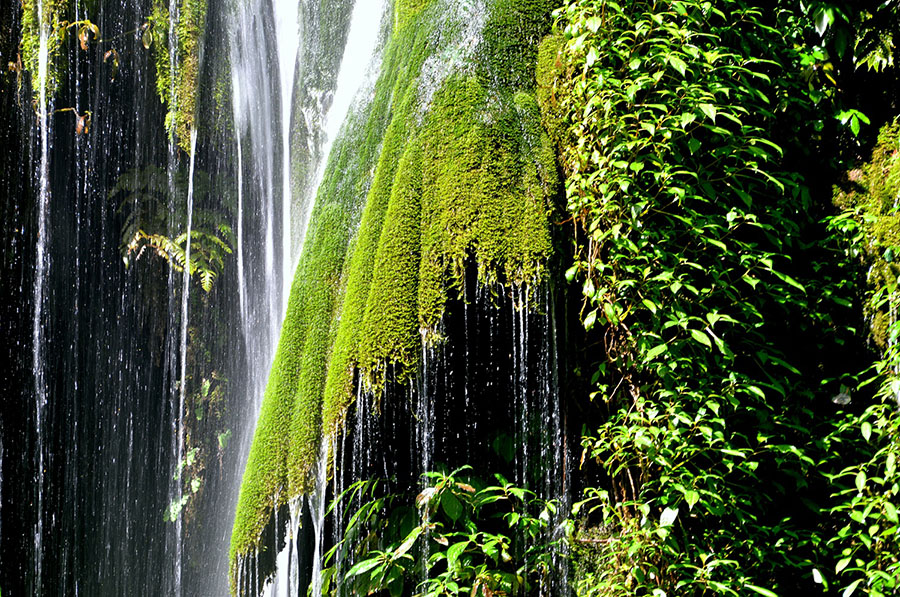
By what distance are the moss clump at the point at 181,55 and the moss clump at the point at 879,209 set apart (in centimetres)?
507

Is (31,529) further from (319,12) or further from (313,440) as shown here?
(319,12)

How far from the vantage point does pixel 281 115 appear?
615 cm

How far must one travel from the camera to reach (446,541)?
129 inches

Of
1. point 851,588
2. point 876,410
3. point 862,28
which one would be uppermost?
point 862,28

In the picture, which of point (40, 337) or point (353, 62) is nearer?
point (353, 62)

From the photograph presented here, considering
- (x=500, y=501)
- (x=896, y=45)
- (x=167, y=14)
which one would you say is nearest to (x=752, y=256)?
(x=896, y=45)

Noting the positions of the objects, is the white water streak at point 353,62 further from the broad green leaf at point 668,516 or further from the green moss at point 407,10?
the broad green leaf at point 668,516

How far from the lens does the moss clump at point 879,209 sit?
135 inches

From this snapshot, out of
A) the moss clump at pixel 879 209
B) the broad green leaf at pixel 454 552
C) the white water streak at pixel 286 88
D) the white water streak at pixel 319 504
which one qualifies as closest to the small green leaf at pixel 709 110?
the moss clump at pixel 879 209

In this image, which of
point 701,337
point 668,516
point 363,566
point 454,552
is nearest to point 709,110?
point 701,337

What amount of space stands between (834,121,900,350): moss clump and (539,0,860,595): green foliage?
248mm

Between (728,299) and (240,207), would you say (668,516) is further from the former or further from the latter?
(240,207)

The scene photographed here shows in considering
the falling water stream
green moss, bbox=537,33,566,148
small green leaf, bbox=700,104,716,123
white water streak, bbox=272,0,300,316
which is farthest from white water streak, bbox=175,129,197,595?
small green leaf, bbox=700,104,716,123

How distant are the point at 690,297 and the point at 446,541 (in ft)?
5.43
